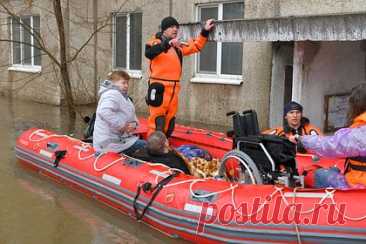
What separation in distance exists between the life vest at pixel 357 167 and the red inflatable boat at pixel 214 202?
0.24 m

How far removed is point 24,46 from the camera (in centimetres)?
1588

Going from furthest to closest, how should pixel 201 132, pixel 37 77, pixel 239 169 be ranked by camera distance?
pixel 37 77 < pixel 201 132 < pixel 239 169

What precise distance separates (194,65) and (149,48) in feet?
14.6

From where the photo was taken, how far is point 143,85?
12.7 meters

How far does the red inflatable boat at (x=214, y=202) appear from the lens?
13.8ft

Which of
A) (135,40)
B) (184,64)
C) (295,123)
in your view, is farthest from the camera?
(135,40)

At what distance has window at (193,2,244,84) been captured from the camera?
10586 mm

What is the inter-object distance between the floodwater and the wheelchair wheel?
0.82m

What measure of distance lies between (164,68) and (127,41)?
20.8 ft

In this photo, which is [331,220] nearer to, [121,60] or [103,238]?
[103,238]

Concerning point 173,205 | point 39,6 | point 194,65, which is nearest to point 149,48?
point 173,205

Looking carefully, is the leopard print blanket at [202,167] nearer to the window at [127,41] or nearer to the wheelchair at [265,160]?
the wheelchair at [265,160]

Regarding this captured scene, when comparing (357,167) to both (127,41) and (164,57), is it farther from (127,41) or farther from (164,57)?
(127,41)

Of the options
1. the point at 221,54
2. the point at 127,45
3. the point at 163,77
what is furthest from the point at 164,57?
the point at 127,45
